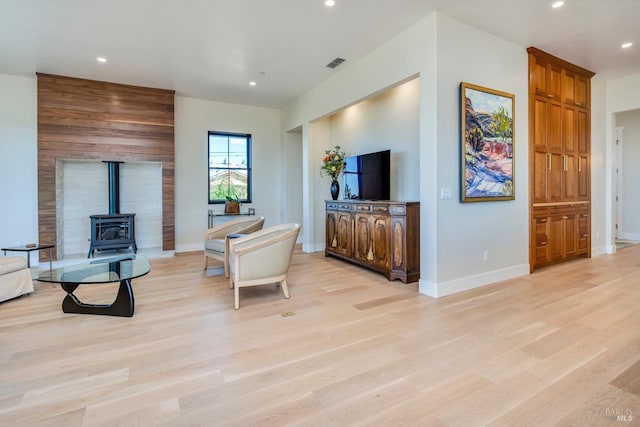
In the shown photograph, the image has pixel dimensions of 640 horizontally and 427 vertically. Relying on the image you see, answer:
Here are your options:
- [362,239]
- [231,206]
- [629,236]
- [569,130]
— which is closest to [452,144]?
[362,239]

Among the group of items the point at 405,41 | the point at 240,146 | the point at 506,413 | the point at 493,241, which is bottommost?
the point at 506,413

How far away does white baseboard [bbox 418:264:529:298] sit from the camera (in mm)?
3512

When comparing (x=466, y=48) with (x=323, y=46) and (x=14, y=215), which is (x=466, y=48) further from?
(x=14, y=215)

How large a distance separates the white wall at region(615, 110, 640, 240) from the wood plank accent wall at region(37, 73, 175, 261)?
30.7 feet

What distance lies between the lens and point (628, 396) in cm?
174

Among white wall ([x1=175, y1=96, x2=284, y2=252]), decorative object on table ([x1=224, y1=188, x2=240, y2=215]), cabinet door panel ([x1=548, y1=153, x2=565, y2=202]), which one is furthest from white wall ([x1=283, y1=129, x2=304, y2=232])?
cabinet door panel ([x1=548, y1=153, x2=565, y2=202])

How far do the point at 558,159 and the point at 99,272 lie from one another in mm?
5984

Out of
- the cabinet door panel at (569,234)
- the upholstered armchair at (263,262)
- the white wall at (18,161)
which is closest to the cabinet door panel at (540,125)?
the cabinet door panel at (569,234)

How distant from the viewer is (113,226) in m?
5.66

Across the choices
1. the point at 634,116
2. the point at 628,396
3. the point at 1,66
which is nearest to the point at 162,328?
the point at 628,396

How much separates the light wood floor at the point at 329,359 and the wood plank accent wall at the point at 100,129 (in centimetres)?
238

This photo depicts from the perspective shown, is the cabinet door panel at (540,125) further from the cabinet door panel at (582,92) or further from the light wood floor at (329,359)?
the light wood floor at (329,359)

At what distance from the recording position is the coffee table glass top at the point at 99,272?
2840 mm

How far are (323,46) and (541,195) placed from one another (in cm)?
360
